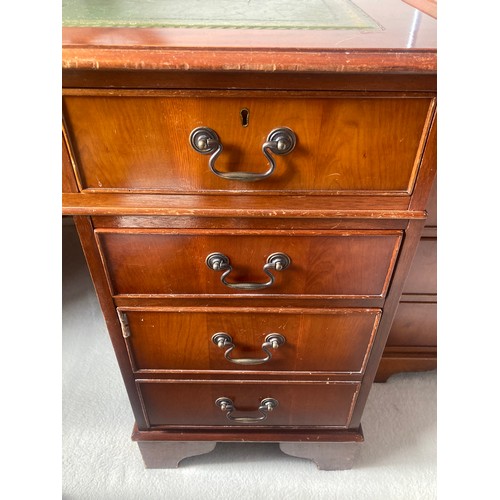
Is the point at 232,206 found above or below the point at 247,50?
below

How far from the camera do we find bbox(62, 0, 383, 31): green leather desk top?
0.53 metres

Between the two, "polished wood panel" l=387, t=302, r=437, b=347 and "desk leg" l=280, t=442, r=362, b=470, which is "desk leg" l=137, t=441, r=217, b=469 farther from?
"polished wood panel" l=387, t=302, r=437, b=347

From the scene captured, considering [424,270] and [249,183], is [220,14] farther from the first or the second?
[424,270]

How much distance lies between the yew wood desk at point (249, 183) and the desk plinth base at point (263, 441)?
0.36 feet

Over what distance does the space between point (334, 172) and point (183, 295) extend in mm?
281

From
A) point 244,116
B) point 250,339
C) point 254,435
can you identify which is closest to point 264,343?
point 250,339

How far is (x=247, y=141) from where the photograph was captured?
0.49 meters

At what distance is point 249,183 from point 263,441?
22.2 inches

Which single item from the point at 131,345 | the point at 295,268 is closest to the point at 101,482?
the point at 131,345

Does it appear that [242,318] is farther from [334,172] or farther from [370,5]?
[370,5]

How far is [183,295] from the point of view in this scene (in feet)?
2.07

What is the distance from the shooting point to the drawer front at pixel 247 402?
2.50 feet

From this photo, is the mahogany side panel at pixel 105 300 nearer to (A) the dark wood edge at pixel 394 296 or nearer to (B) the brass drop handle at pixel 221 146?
(B) the brass drop handle at pixel 221 146
